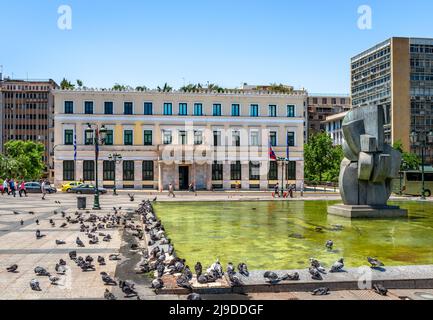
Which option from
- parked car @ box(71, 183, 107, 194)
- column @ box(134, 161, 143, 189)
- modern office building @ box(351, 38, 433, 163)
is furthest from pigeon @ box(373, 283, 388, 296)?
modern office building @ box(351, 38, 433, 163)

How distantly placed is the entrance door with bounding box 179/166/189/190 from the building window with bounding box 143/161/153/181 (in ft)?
12.9

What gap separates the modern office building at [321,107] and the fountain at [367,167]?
97387mm

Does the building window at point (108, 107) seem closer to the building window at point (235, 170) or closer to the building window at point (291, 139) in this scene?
the building window at point (235, 170)

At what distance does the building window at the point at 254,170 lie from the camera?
194 ft

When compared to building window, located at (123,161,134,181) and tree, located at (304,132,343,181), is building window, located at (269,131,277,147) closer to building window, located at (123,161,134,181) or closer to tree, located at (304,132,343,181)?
tree, located at (304,132,343,181)

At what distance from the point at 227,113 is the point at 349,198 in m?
40.2

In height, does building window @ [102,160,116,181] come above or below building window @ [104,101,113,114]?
below

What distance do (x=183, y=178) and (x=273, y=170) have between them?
12.4 metres

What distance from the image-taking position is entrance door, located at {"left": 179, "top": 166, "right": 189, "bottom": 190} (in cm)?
5788

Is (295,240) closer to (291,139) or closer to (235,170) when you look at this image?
(235,170)

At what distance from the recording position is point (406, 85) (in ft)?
285

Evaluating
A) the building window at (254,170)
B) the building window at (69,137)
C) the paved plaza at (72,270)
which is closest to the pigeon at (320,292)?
the paved plaza at (72,270)

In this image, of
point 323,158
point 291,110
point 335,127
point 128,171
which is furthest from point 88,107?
point 335,127

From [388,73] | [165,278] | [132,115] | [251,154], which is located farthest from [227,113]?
[165,278]
